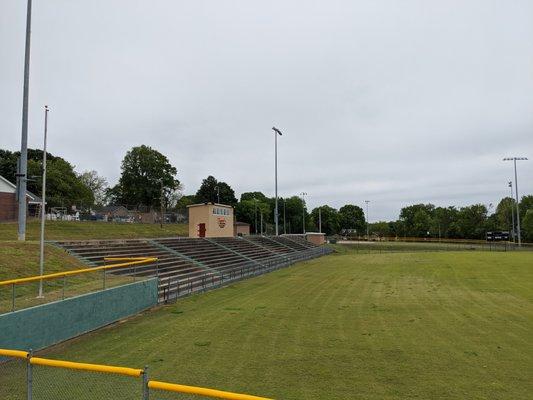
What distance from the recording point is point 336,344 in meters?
10.5

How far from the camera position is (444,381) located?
25.9ft

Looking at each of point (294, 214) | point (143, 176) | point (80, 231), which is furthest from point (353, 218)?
point (80, 231)

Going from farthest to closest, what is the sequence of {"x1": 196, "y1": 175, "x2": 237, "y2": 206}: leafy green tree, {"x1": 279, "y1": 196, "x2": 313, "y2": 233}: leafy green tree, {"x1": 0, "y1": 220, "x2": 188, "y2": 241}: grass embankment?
1. {"x1": 279, "y1": 196, "x2": 313, "y2": 233}: leafy green tree
2. {"x1": 196, "y1": 175, "x2": 237, "y2": 206}: leafy green tree
3. {"x1": 0, "y1": 220, "x2": 188, "y2": 241}: grass embankment

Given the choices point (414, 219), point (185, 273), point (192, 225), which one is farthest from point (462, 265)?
point (414, 219)

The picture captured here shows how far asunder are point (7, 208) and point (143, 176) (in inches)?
2103

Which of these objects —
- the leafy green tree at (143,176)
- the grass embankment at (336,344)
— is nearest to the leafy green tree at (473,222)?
the leafy green tree at (143,176)

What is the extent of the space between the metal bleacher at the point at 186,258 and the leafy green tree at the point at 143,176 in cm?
5877

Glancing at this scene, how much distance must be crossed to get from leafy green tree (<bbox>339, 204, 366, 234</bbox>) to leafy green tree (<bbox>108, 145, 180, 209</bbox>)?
260ft

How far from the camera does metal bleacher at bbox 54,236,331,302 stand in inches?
785

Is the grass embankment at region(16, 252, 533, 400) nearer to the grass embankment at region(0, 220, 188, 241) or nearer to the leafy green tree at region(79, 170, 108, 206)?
the grass embankment at region(0, 220, 188, 241)

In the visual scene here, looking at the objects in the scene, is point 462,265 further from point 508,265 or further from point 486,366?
point 486,366

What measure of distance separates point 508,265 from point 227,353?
28.0 metres

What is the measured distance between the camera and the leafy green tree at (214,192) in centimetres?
11281

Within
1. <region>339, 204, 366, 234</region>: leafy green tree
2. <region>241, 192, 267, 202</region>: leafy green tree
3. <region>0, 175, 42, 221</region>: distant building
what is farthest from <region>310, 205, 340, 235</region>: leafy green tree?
<region>0, 175, 42, 221</region>: distant building
